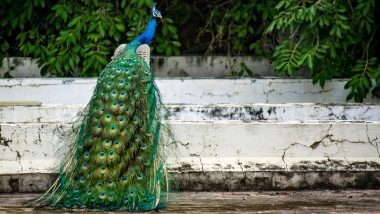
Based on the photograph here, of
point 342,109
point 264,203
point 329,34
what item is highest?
point 329,34

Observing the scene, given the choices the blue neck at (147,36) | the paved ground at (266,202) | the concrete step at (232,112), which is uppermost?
the blue neck at (147,36)

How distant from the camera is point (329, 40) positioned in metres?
10.9

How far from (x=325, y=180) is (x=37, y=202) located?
264 centimetres

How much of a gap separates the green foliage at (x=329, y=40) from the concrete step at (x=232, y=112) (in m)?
1.01

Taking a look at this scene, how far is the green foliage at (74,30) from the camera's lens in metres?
11.9

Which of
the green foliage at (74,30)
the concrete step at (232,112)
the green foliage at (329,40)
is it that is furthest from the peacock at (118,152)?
the green foliage at (74,30)

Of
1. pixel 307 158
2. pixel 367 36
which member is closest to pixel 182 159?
pixel 307 158

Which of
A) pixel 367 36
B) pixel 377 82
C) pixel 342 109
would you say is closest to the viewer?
pixel 342 109

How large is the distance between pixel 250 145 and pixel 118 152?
1482 mm

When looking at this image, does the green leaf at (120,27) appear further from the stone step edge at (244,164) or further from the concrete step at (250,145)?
the stone step edge at (244,164)

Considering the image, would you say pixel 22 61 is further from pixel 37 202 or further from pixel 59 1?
pixel 37 202

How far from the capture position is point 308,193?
340 inches

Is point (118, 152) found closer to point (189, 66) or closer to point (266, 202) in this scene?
point (266, 202)

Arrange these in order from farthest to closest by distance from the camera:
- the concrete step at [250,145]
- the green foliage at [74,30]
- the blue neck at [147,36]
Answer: the green foliage at [74,30] < the blue neck at [147,36] < the concrete step at [250,145]
